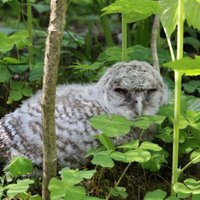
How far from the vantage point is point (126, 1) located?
7.66ft

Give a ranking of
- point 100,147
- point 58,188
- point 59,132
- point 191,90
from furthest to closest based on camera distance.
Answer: point 191,90 < point 59,132 < point 100,147 < point 58,188

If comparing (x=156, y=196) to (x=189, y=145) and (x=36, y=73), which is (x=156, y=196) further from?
(x=36, y=73)

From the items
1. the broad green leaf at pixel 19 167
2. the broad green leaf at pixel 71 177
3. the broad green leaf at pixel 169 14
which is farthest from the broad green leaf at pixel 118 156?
the broad green leaf at pixel 169 14

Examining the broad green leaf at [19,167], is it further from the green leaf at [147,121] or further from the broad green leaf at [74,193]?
the green leaf at [147,121]

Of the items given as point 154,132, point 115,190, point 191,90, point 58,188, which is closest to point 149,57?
point 191,90

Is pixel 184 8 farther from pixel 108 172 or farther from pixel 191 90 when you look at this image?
pixel 191 90

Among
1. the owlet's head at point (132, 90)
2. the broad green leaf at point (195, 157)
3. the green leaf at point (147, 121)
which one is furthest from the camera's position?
the owlet's head at point (132, 90)

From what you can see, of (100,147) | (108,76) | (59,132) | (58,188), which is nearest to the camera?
(58,188)

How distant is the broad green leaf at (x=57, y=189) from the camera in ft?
6.75

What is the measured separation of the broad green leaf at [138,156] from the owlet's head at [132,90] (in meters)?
0.58

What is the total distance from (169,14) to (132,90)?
70 cm

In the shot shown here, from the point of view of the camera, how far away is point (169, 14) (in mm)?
2221

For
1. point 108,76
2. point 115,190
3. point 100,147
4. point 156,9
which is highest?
point 156,9

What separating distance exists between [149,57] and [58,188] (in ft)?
4.82
